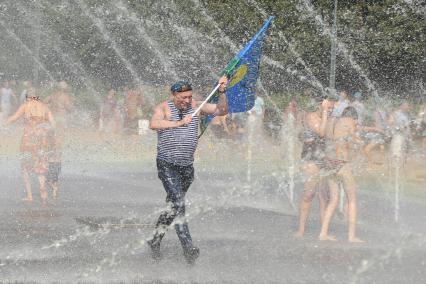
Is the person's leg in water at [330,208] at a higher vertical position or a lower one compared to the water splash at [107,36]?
lower

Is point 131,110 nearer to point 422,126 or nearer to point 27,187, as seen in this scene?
point 422,126

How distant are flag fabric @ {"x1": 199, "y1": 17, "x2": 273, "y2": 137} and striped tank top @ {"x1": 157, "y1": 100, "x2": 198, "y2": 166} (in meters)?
0.39

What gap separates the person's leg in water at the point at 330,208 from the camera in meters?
9.38

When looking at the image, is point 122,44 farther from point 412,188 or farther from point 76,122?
point 412,188

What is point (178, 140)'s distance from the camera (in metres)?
7.99

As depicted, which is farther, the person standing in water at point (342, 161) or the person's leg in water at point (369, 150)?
the person's leg in water at point (369, 150)

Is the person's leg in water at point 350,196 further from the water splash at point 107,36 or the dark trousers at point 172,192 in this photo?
the water splash at point 107,36

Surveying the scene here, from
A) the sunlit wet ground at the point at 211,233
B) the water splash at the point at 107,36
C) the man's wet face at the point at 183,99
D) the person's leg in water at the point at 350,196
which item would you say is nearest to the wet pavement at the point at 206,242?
the sunlit wet ground at the point at 211,233

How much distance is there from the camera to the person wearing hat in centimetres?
796

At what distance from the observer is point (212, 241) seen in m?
9.02

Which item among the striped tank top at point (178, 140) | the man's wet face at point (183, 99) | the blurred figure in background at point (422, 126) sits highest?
the blurred figure in background at point (422, 126)

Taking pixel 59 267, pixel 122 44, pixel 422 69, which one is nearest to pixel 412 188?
pixel 59 267

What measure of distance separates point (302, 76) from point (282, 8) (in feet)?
6.69

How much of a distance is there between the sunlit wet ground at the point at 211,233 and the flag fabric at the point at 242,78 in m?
1.19
